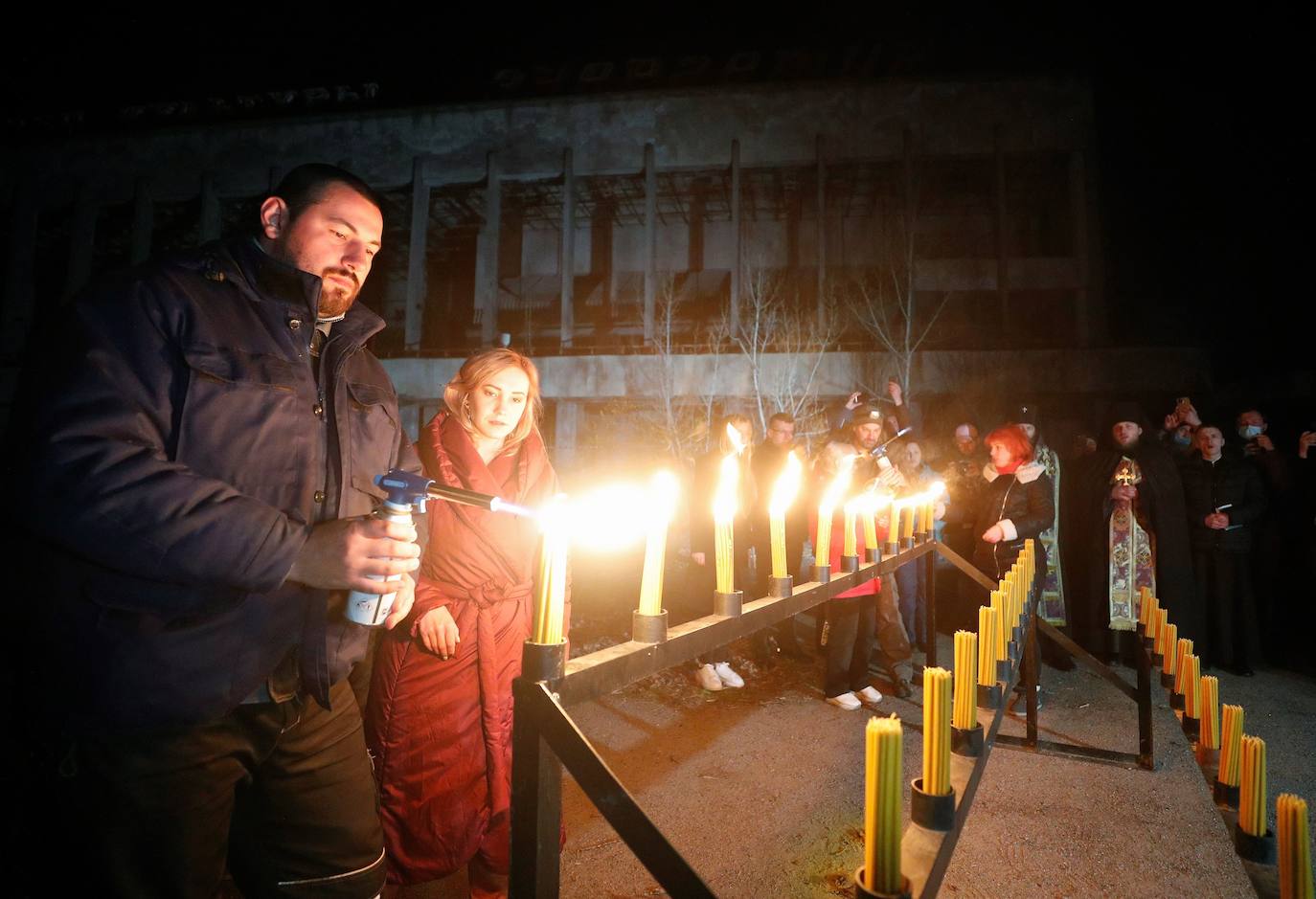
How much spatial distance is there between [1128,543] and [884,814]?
6.39 metres

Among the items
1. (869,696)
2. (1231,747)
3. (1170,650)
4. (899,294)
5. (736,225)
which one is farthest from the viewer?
(736,225)

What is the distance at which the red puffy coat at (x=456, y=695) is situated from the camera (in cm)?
225

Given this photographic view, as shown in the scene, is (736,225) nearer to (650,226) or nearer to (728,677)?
(650,226)

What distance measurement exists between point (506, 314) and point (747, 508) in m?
23.4

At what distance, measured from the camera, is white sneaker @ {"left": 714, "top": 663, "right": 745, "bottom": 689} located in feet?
16.9

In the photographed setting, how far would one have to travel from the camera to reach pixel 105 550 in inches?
43.5

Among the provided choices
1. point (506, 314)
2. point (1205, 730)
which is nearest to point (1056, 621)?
point (1205, 730)

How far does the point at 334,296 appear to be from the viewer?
1.64 metres

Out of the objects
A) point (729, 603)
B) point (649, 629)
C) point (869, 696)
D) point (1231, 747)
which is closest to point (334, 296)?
point (649, 629)

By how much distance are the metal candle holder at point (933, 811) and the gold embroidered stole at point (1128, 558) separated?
5954mm

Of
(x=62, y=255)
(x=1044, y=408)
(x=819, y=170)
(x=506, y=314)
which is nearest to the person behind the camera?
(x=1044, y=408)

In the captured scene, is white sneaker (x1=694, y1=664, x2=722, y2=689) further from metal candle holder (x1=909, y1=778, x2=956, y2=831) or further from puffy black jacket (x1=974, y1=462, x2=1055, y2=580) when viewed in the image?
metal candle holder (x1=909, y1=778, x2=956, y2=831)

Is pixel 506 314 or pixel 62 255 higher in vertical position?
pixel 62 255

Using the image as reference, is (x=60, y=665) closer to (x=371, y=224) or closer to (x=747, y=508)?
(x=371, y=224)
